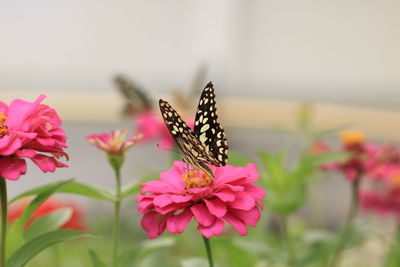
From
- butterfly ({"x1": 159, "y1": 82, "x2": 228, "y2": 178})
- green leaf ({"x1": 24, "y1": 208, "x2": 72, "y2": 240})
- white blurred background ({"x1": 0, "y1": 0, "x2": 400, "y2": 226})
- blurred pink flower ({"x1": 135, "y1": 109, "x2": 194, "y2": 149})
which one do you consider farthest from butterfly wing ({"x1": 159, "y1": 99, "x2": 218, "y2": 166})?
white blurred background ({"x1": 0, "y1": 0, "x2": 400, "y2": 226})

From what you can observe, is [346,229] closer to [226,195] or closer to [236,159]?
[236,159]

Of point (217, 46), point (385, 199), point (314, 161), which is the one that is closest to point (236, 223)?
point (314, 161)

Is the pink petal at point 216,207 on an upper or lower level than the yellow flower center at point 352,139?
upper

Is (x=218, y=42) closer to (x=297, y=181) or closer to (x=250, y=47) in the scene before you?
(x=250, y=47)

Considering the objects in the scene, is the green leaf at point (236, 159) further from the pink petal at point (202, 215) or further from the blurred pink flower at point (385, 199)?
the blurred pink flower at point (385, 199)

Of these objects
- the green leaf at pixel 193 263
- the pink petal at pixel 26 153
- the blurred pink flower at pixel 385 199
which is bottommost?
the blurred pink flower at pixel 385 199

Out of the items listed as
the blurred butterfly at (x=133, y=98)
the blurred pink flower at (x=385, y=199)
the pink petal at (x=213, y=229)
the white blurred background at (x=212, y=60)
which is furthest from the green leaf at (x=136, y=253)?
the white blurred background at (x=212, y=60)

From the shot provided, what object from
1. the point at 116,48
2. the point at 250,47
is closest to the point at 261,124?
the point at 250,47
